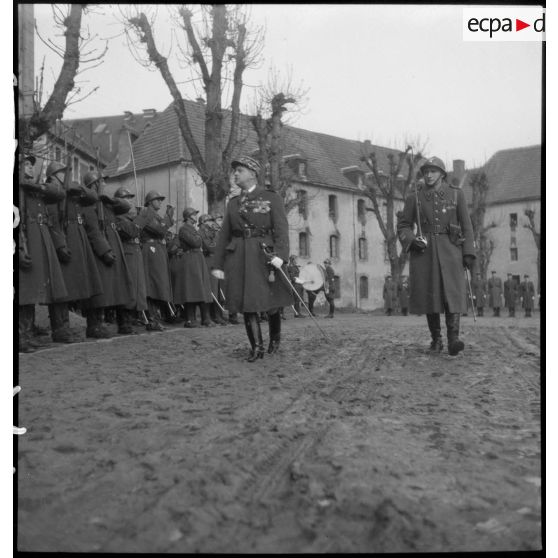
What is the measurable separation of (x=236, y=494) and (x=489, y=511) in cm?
109

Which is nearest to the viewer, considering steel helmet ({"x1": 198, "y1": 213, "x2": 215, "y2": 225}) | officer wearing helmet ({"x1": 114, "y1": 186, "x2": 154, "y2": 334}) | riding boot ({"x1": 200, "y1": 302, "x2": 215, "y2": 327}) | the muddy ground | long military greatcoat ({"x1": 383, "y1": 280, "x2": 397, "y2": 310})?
the muddy ground

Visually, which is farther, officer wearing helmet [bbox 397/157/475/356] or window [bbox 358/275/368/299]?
window [bbox 358/275/368/299]

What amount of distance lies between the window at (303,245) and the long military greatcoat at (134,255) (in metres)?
32.3

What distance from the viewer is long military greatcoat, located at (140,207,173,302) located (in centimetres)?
1141

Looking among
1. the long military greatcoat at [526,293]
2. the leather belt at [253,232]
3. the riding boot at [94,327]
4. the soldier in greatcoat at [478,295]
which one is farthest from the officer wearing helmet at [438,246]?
the long military greatcoat at [526,293]

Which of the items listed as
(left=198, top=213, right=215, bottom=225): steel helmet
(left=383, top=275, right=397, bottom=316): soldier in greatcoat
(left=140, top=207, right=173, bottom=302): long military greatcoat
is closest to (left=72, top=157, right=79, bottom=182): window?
(left=140, top=207, right=173, bottom=302): long military greatcoat

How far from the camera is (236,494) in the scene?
10.1ft

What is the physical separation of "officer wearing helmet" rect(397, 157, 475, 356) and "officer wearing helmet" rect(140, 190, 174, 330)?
5.03 m

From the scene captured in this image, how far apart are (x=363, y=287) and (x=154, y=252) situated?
3463 centimetres

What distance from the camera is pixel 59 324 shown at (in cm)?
743

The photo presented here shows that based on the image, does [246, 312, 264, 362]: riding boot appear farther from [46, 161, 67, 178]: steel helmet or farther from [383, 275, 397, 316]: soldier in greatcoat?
[383, 275, 397, 316]: soldier in greatcoat

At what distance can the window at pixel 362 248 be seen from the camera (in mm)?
46188

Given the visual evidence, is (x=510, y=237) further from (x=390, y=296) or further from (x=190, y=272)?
(x=190, y=272)

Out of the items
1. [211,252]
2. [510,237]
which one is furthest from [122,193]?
[510,237]
